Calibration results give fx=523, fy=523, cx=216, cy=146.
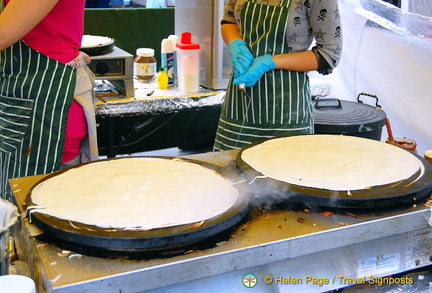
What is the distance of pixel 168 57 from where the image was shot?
342cm

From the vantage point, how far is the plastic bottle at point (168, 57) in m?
3.41

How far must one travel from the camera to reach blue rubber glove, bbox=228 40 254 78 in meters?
2.17

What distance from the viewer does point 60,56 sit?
196 centimetres

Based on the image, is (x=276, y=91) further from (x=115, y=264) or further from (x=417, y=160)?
(x=115, y=264)


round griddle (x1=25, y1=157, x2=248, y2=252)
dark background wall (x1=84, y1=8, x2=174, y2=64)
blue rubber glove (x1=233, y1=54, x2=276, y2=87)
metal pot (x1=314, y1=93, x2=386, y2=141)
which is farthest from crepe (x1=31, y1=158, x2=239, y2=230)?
dark background wall (x1=84, y1=8, x2=174, y2=64)

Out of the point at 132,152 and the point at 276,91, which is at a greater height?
the point at 276,91

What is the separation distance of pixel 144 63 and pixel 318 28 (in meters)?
1.56

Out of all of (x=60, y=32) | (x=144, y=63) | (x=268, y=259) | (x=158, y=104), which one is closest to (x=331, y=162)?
(x=268, y=259)

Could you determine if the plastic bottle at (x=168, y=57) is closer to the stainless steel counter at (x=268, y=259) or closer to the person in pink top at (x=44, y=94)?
the person in pink top at (x=44, y=94)

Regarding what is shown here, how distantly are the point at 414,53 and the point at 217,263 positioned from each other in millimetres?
2746

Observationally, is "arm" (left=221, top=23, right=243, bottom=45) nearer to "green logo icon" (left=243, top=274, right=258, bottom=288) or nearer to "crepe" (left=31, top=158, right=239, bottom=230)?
"crepe" (left=31, top=158, right=239, bottom=230)

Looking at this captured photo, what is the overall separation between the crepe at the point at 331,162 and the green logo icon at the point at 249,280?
0.89ft

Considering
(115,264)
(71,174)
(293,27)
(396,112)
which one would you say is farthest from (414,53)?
(115,264)

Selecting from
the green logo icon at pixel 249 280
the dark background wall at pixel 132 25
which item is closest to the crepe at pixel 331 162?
the green logo icon at pixel 249 280
